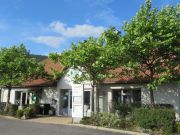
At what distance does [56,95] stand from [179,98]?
41.3ft

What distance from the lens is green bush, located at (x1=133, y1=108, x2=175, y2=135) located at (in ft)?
51.0

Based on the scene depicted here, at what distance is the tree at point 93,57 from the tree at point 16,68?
6377 mm

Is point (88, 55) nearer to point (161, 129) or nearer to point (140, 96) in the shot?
point (140, 96)

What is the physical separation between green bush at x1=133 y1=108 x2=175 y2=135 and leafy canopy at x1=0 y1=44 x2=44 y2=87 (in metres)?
13.3

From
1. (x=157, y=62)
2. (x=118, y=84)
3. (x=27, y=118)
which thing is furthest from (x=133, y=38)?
(x=27, y=118)

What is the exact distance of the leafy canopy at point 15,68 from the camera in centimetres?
2673

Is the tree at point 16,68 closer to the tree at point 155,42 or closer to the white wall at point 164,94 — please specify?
the white wall at point 164,94

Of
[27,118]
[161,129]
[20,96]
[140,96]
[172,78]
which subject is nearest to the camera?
[161,129]

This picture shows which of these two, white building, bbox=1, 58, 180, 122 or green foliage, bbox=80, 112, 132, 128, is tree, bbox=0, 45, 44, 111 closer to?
white building, bbox=1, 58, 180, 122

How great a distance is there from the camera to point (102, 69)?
65.9ft

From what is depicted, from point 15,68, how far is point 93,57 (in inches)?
383

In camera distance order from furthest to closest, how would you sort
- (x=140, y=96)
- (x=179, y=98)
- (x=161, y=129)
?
(x=140, y=96) < (x=179, y=98) < (x=161, y=129)

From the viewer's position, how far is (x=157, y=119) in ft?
52.0

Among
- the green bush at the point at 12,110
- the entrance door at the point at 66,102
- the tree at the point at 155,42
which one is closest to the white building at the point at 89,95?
the entrance door at the point at 66,102
